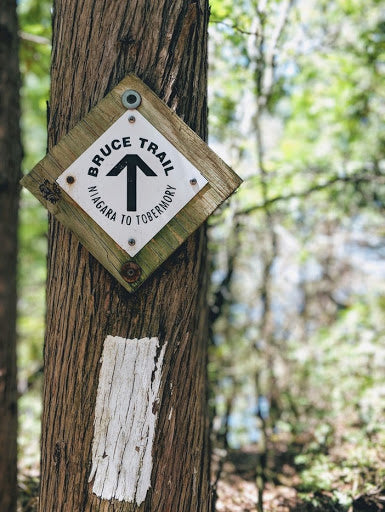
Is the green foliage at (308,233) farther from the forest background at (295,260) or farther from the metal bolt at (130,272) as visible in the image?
the metal bolt at (130,272)

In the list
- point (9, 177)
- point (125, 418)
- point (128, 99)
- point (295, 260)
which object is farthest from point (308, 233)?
point (125, 418)

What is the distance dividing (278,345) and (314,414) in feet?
3.81

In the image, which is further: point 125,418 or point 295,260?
point 295,260

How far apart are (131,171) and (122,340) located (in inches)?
23.6

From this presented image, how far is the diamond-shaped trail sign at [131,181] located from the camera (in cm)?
169

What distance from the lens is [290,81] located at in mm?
6180

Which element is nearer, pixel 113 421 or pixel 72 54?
pixel 113 421

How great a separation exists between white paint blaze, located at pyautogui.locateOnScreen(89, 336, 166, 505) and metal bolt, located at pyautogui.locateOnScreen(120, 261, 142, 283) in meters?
0.22

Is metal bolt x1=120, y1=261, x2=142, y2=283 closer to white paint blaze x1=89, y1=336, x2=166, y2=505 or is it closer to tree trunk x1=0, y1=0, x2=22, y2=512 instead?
white paint blaze x1=89, y1=336, x2=166, y2=505

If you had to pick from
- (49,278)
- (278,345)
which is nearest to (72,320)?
(49,278)

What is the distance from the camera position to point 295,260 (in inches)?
275

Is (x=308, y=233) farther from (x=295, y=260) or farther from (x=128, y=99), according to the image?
(x=128, y=99)

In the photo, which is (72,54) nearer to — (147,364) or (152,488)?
(147,364)

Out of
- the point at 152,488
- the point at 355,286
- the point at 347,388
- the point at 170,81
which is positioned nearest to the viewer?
the point at 152,488
